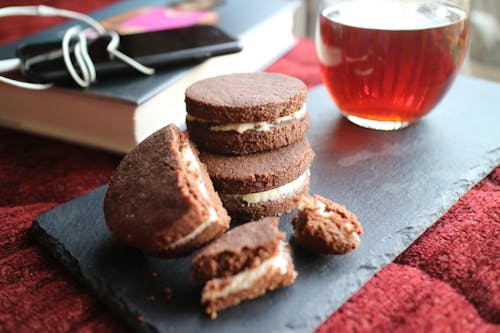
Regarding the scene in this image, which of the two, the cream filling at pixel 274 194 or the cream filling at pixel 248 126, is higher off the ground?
the cream filling at pixel 248 126

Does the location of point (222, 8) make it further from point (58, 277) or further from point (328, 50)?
point (58, 277)

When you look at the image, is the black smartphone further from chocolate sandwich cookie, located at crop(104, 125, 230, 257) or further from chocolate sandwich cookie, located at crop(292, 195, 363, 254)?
chocolate sandwich cookie, located at crop(292, 195, 363, 254)

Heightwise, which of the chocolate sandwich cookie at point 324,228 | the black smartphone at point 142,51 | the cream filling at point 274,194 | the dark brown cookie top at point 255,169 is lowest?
the cream filling at point 274,194

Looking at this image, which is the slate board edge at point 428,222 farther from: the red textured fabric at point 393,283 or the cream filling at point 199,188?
the cream filling at point 199,188

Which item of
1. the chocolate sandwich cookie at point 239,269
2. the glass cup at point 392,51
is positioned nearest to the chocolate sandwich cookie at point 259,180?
the chocolate sandwich cookie at point 239,269

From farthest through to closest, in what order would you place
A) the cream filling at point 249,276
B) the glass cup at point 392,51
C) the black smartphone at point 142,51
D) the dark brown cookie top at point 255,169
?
the black smartphone at point 142,51, the glass cup at point 392,51, the dark brown cookie top at point 255,169, the cream filling at point 249,276

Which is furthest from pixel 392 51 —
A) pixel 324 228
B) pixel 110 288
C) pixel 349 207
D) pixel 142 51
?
pixel 110 288

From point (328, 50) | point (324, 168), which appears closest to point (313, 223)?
point (324, 168)
